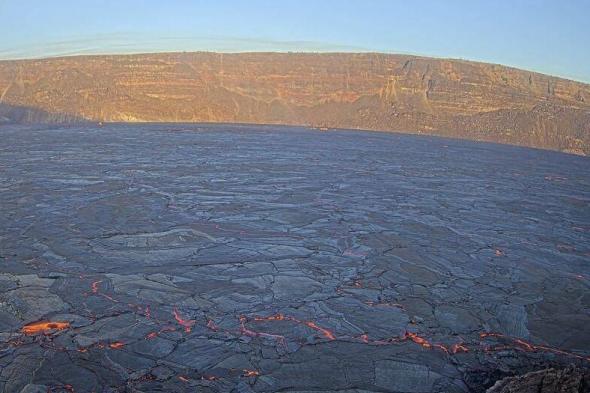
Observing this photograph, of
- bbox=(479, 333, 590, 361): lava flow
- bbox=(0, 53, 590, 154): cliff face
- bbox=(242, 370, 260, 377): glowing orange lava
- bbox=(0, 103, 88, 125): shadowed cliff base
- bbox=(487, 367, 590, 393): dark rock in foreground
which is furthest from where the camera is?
bbox=(0, 53, 590, 154): cliff face

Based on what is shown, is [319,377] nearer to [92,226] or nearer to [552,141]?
[92,226]

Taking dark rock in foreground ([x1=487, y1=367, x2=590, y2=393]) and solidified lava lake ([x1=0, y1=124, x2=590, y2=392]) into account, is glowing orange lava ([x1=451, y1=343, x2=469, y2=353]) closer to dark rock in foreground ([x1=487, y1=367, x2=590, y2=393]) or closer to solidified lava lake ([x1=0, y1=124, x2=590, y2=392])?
solidified lava lake ([x1=0, y1=124, x2=590, y2=392])

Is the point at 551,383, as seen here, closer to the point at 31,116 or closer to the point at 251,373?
the point at 251,373

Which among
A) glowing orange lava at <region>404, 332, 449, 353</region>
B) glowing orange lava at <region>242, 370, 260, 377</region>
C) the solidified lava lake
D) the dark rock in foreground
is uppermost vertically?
the dark rock in foreground

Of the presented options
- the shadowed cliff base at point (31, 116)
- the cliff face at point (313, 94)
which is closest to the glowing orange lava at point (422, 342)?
the cliff face at point (313, 94)

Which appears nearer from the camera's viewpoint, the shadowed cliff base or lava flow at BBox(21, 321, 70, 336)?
lava flow at BBox(21, 321, 70, 336)

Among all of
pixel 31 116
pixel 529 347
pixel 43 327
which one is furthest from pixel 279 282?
pixel 31 116

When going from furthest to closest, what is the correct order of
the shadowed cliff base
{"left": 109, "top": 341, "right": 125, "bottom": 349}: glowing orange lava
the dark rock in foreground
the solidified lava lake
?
the shadowed cliff base, {"left": 109, "top": 341, "right": 125, "bottom": 349}: glowing orange lava, the solidified lava lake, the dark rock in foreground

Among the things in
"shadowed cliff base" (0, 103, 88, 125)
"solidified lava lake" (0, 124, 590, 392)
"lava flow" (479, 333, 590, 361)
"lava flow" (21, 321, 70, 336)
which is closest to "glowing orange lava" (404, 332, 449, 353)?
"solidified lava lake" (0, 124, 590, 392)
